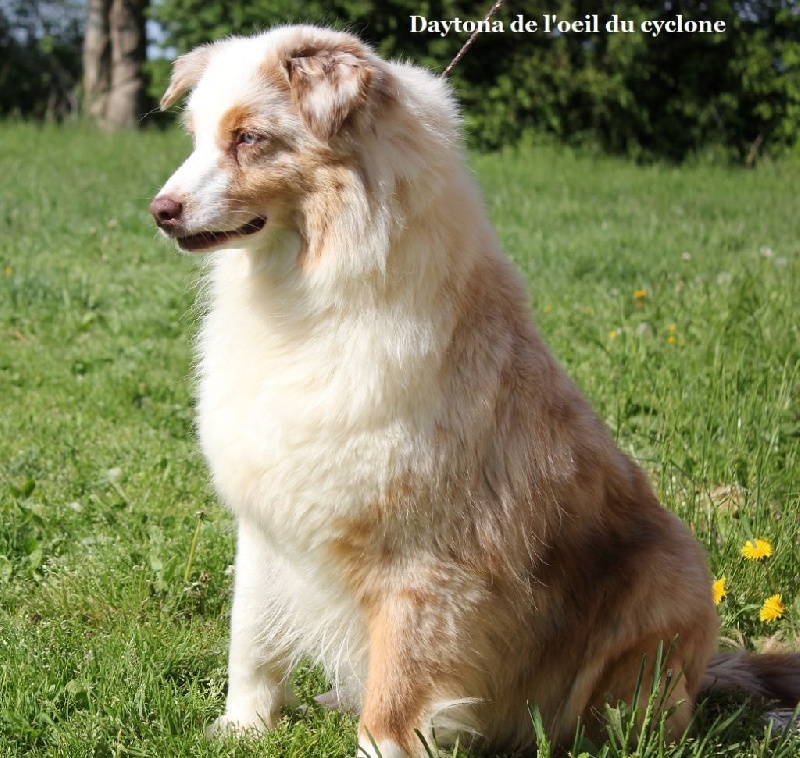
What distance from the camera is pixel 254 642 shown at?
273 centimetres

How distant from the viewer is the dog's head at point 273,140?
7.50ft

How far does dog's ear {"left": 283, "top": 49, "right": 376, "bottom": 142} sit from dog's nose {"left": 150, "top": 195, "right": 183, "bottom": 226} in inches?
14.3

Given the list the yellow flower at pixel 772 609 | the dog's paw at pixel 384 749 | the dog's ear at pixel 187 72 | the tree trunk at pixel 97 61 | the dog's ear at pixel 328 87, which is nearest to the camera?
Answer: the dog's ear at pixel 328 87

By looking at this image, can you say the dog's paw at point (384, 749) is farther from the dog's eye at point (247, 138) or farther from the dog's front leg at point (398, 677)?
the dog's eye at point (247, 138)

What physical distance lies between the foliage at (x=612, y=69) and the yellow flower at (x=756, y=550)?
38.1 feet

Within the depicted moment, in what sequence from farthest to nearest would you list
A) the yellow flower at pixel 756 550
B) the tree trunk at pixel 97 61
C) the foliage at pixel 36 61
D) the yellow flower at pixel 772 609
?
the foliage at pixel 36 61 → the tree trunk at pixel 97 61 → the yellow flower at pixel 756 550 → the yellow flower at pixel 772 609

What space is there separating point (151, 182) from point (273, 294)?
8.33 m

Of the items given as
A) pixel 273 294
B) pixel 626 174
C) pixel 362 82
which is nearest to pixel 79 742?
pixel 273 294

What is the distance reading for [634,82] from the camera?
48.5 feet

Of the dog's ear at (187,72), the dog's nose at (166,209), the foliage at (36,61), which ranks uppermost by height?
the dog's ear at (187,72)

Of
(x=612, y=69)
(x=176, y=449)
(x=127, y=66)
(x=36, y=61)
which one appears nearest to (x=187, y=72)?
(x=176, y=449)

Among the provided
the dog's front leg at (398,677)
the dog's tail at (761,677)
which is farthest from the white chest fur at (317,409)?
the dog's tail at (761,677)

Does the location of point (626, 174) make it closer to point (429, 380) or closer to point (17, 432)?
point (17, 432)

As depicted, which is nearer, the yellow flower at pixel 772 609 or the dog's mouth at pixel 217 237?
the dog's mouth at pixel 217 237
